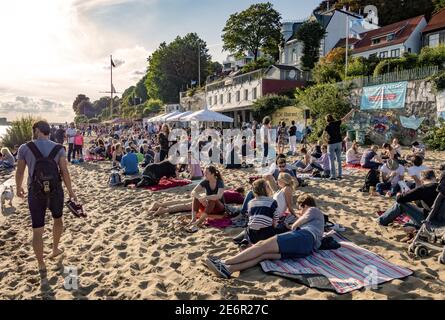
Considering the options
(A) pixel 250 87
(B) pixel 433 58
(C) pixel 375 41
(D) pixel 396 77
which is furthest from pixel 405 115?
(A) pixel 250 87

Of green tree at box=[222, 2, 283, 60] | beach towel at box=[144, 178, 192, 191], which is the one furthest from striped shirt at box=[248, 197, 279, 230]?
green tree at box=[222, 2, 283, 60]

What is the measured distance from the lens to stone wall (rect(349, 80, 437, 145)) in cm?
1653

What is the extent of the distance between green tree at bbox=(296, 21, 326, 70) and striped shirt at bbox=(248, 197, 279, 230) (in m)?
33.9

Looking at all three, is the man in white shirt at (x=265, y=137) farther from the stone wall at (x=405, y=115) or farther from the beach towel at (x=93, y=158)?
the stone wall at (x=405, y=115)

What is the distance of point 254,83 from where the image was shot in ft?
111

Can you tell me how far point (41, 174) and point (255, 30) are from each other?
1905 inches

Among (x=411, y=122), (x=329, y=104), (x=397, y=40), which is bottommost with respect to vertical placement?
(x=411, y=122)

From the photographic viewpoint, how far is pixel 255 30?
4903 cm

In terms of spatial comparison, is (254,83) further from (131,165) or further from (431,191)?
(431,191)

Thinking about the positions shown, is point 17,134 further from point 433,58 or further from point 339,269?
point 433,58

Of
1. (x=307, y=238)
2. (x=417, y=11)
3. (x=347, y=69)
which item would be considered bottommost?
(x=307, y=238)
